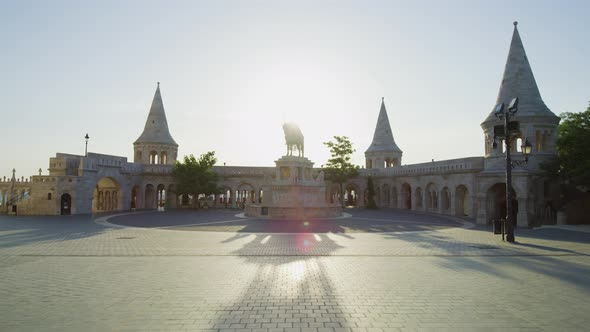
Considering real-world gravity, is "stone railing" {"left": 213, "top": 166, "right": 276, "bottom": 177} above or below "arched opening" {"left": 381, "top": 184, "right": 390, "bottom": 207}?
above

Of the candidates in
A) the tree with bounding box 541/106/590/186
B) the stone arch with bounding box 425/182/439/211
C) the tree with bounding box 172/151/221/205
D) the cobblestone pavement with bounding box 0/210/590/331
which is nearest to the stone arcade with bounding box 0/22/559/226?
the stone arch with bounding box 425/182/439/211

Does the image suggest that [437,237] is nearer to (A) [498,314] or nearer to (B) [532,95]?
(A) [498,314]

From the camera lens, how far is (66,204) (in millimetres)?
32656

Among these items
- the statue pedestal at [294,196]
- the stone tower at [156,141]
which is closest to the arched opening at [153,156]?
the stone tower at [156,141]

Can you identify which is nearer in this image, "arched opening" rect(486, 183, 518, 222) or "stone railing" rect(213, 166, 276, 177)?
"arched opening" rect(486, 183, 518, 222)

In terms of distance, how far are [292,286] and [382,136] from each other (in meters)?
47.9

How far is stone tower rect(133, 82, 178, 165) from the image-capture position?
154ft

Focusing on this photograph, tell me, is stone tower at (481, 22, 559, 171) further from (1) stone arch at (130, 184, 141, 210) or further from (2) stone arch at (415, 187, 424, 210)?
(1) stone arch at (130, 184, 141, 210)

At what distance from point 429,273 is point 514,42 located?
29.3 m

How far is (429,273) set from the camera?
9562 millimetres

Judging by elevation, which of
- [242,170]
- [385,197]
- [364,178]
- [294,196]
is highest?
[242,170]

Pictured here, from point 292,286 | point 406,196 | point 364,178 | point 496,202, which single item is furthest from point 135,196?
point 292,286

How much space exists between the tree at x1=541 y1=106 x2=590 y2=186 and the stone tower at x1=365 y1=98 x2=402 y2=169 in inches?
1025

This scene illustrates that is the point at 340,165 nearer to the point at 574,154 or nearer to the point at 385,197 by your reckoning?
the point at 385,197
